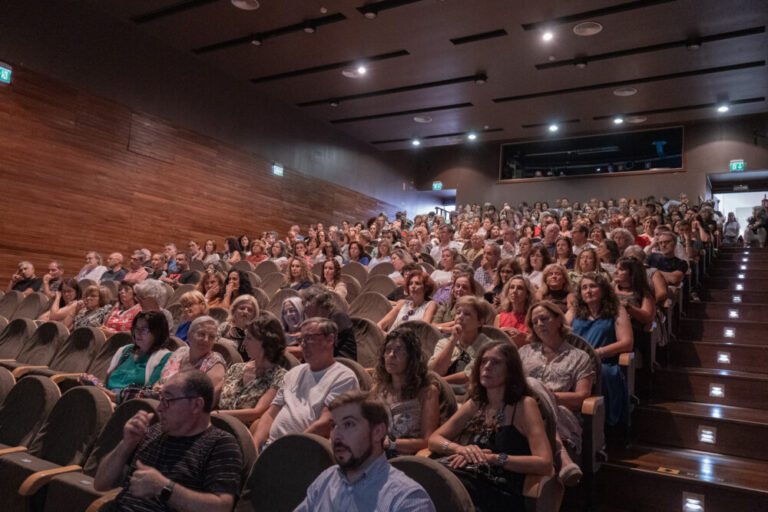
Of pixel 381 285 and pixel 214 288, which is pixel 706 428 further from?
pixel 214 288

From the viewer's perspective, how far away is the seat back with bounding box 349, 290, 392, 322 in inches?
141

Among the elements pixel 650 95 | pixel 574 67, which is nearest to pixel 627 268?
pixel 574 67

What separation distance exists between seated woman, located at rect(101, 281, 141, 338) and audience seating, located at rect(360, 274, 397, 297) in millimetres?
1651

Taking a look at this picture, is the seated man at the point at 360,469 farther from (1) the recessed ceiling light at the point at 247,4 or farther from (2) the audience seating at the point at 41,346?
(1) the recessed ceiling light at the point at 247,4

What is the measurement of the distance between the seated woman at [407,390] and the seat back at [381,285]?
227 cm

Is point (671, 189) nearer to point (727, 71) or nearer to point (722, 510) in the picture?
point (727, 71)

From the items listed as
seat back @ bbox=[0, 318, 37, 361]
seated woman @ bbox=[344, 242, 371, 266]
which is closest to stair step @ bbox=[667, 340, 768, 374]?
seated woman @ bbox=[344, 242, 371, 266]

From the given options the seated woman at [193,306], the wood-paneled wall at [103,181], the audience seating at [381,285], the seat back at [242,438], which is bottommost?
the seat back at [242,438]

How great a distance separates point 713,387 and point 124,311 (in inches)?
144

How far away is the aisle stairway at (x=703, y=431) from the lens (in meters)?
1.91

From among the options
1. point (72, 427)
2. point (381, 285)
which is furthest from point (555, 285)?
point (72, 427)

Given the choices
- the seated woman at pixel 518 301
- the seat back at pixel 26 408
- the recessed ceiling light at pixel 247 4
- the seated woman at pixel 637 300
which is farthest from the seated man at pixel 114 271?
the seated woman at pixel 637 300

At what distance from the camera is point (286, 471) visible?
4.83 ft

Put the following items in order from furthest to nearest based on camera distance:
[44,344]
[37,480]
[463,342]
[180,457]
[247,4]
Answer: [247,4], [44,344], [463,342], [37,480], [180,457]
